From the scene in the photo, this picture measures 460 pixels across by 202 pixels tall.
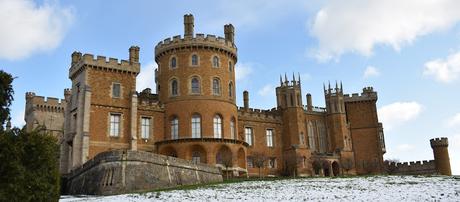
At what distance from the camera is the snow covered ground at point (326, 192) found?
24.1 meters

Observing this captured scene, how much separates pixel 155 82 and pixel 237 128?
9825 mm

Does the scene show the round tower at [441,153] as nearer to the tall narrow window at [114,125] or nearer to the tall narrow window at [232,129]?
the tall narrow window at [232,129]

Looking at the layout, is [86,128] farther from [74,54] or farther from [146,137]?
[74,54]

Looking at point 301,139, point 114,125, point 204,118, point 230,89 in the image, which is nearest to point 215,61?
point 230,89

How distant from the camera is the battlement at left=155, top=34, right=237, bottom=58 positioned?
4803cm

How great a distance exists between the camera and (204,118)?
4616cm

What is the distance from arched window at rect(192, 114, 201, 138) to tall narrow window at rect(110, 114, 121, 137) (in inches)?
267

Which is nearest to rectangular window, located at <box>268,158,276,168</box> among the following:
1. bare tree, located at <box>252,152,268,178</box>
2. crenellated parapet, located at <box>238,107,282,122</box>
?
bare tree, located at <box>252,152,268,178</box>

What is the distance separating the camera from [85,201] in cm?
2598

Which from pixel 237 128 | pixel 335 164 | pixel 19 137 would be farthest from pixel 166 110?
pixel 19 137

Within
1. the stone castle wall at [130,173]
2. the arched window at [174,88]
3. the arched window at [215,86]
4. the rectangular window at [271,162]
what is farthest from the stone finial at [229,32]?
the stone castle wall at [130,173]

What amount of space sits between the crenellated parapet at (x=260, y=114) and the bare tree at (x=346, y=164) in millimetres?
8284

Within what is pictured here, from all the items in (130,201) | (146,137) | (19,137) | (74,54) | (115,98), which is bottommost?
(130,201)

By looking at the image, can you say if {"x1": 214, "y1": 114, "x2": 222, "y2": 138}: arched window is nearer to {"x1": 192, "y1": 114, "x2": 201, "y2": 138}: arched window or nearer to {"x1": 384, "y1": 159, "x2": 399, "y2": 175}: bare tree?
{"x1": 192, "y1": 114, "x2": 201, "y2": 138}: arched window
